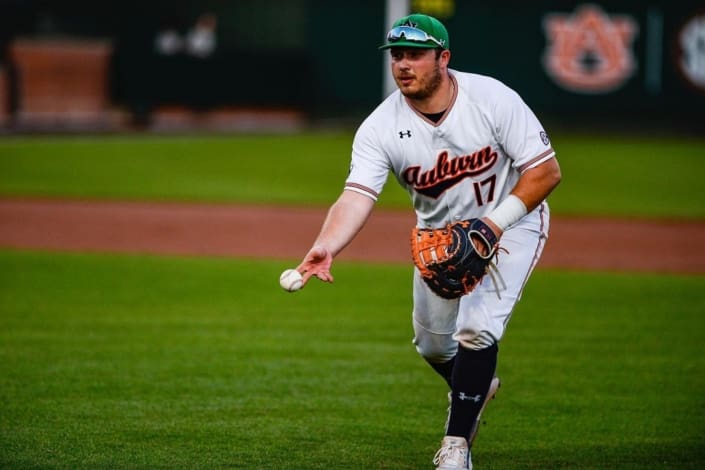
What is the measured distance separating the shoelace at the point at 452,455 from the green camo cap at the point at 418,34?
5.60 feet

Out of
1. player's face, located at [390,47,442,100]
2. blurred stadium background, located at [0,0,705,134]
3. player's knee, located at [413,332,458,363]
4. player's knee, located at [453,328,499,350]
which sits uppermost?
player's face, located at [390,47,442,100]

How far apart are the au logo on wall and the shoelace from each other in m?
27.9

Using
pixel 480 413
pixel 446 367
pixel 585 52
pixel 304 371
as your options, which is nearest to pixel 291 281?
pixel 480 413

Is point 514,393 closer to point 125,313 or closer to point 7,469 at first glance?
point 7,469

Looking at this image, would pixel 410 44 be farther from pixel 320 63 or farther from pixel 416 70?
pixel 320 63

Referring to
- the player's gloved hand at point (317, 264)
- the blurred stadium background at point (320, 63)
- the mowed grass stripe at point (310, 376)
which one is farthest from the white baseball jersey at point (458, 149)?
the blurred stadium background at point (320, 63)

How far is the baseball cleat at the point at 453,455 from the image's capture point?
188 inches

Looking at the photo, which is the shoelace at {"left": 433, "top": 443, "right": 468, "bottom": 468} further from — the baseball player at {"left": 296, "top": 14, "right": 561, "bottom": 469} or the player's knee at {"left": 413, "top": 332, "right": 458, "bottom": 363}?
the player's knee at {"left": 413, "top": 332, "right": 458, "bottom": 363}

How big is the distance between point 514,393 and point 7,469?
2.98 meters

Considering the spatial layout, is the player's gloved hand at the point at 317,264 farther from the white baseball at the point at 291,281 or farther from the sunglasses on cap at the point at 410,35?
the sunglasses on cap at the point at 410,35

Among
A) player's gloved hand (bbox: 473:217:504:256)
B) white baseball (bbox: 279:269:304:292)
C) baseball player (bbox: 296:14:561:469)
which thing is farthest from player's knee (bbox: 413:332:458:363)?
white baseball (bbox: 279:269:304:292)

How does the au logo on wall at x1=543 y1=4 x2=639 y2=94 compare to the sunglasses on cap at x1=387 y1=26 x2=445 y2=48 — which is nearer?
the sunglasses on cap at x1=387 y1=26 x2=445 y2=48

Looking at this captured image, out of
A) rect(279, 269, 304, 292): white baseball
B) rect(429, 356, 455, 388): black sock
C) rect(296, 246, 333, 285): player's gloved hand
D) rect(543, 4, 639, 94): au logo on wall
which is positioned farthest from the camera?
rect(543, 4, 639, 94): au logo on wall

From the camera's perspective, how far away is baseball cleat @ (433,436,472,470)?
188 inches
